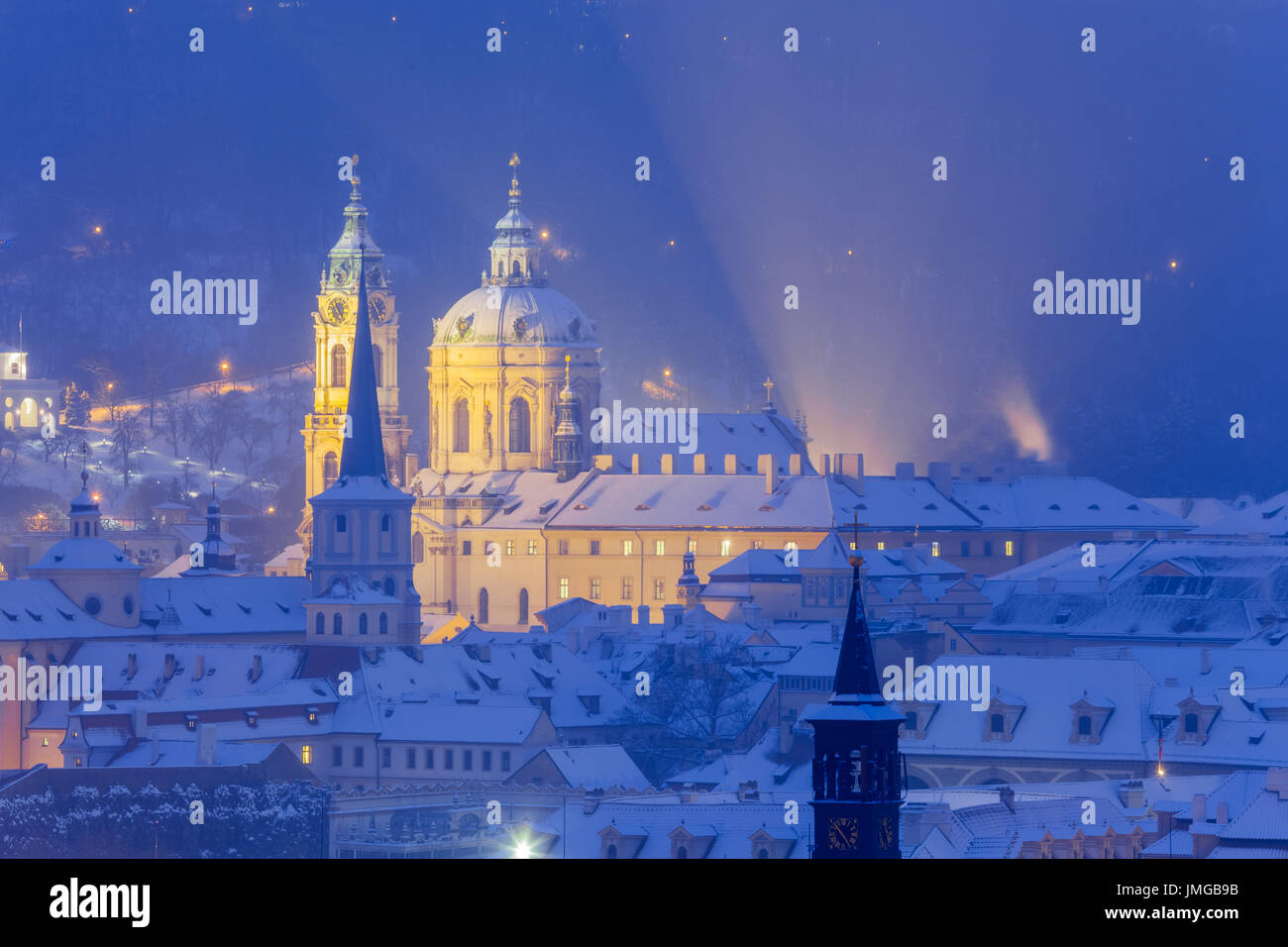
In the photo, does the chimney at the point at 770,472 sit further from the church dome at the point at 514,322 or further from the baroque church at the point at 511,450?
the church dome at the point at 514,322

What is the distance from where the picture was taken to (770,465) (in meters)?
141

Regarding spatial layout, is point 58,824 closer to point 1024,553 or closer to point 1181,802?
point 1181,802

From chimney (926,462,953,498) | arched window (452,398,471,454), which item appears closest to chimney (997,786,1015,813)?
chimney (926,462,953,498)

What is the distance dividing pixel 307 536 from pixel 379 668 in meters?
49.5

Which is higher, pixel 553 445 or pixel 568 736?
pixel 553 445

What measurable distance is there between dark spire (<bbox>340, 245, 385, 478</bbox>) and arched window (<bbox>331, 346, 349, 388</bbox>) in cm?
2781

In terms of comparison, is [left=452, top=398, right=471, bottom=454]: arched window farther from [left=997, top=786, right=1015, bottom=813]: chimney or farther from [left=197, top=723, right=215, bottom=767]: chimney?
[left=997, top=786, right=1015, bottom=813]: chimney

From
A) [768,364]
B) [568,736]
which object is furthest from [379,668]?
[768,364]

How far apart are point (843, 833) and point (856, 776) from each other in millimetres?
773

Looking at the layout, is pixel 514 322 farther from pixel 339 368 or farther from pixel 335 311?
pixel 339 368

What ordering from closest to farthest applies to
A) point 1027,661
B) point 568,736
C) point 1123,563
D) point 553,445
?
point 1027,661 → point 568,736 → point 1123,563 → point 553,445

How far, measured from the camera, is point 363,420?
368 ft

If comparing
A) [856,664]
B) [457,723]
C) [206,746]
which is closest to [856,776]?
[856,664]

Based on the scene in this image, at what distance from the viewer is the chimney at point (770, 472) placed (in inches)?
5482
